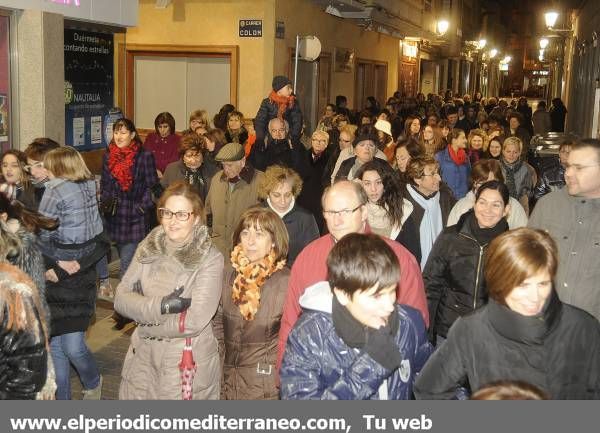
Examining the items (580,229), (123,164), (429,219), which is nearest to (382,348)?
(580,229)

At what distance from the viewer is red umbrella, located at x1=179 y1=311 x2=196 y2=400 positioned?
155 inches

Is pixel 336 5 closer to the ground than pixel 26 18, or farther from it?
farther from it

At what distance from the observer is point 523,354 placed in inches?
122

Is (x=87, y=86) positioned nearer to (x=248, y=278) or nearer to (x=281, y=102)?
(x=281, y=102)

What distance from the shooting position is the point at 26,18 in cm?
827

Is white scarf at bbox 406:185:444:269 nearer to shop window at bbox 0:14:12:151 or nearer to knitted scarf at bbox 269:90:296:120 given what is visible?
knitted scarf at bbox 269:90:296:120

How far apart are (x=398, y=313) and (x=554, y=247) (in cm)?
72

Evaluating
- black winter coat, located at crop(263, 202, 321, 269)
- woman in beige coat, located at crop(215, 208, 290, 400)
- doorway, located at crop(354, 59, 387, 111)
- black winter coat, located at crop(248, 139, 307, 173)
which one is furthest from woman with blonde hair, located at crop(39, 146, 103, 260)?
doorway, located at crop(354, 59, 387, 111)

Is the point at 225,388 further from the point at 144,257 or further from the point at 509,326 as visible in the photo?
the point at 509,326

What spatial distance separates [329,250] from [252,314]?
541mm

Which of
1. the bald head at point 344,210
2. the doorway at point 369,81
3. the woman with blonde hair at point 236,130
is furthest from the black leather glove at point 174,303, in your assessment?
the doorway at point 369,81

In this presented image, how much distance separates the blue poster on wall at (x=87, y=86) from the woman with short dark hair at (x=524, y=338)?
7.25 m

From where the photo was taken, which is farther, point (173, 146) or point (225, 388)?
point (173, 146)

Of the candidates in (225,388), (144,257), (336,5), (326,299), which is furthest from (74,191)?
(336,5)
